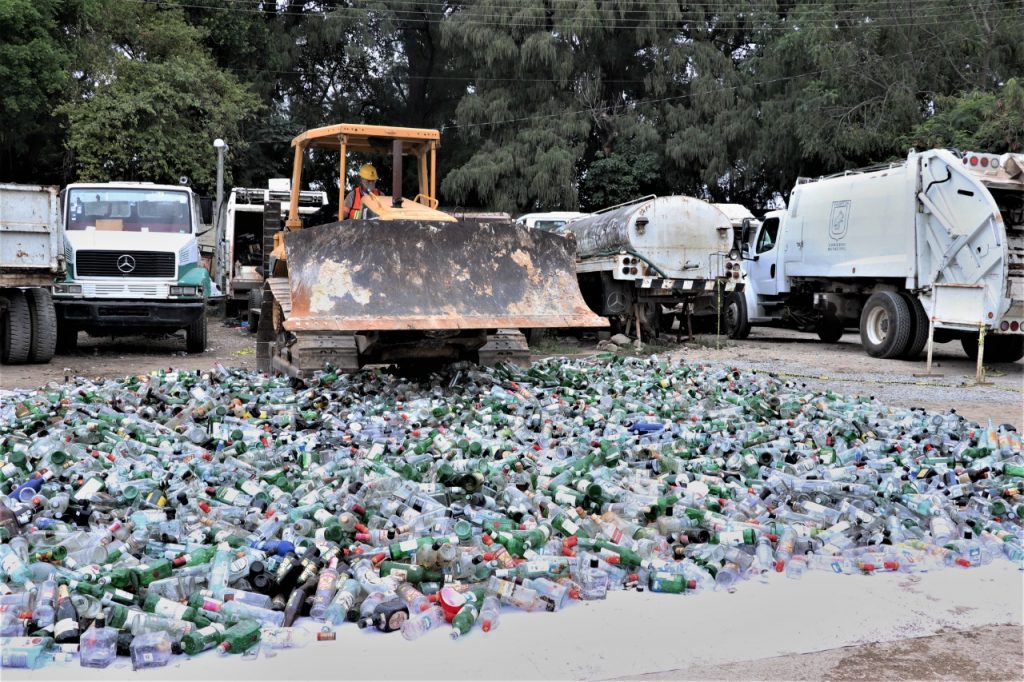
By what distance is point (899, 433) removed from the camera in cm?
691

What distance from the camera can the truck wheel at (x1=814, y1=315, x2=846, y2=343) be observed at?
16.1 metres

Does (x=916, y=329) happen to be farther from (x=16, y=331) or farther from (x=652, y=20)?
(x=652, y=20)

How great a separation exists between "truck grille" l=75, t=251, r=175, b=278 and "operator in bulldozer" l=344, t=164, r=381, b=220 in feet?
14.7

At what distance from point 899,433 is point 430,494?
3.84 meters

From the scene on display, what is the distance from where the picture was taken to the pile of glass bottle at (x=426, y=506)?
3.68 metres

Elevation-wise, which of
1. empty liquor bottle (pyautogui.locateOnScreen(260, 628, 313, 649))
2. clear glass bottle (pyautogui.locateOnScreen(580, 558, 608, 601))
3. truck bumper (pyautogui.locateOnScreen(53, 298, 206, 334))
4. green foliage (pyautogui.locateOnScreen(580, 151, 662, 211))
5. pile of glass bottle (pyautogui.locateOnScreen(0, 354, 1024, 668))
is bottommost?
empty liquor bottle (pyautogui.locateOnScreen(260, 628, 313, 649))

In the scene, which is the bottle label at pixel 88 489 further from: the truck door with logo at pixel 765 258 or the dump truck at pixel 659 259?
the truck door with logo at pixel 765 258

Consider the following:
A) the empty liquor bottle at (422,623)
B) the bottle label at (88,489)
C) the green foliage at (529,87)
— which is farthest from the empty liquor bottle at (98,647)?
the green foliage at (529,87)

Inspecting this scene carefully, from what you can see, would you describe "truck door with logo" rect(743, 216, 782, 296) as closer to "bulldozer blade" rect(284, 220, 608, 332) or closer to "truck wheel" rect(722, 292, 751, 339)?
"truck wheel" rect(722, 292, 751, 339)

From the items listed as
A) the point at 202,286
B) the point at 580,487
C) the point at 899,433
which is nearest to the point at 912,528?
the point at 580,487

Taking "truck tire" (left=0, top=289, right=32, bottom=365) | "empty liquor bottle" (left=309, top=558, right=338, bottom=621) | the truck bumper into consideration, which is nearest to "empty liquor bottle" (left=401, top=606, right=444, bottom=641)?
"empty liquor bottle" (left=309, top=558, right=338, bottom=621)

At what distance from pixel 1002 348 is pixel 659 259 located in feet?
16.4

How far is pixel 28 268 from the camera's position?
1134 cm

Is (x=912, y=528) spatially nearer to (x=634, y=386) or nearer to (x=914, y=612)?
(x=914, y=612)
